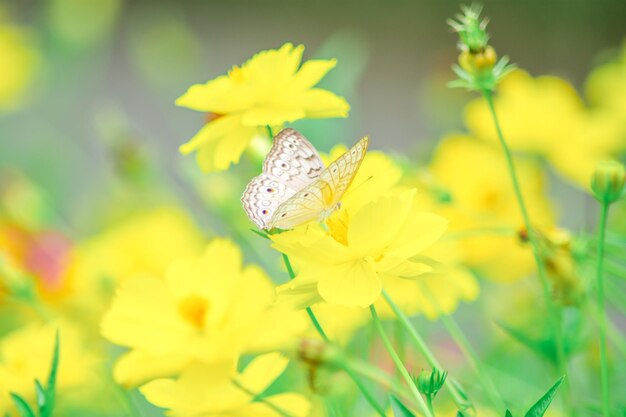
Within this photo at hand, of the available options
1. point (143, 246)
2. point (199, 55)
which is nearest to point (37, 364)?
point (143, 246)

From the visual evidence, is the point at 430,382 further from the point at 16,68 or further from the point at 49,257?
the point at 16,68

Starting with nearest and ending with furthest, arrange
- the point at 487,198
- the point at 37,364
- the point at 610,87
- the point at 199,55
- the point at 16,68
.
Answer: the point at 37,364 < the point at 487,198 < the point at 610,87 < the point at 16,68 < the point at 199,55

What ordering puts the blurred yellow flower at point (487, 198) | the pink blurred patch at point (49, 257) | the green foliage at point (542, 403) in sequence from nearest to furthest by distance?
the green foliage at point (542, 403)
the blurred yellow flower at point (487, 198)
the pink blurred patch at point (49, 257)

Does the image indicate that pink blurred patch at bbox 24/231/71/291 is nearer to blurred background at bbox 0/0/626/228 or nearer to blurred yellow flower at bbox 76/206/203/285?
blurred yellow flower at bbox 76/206/203/285

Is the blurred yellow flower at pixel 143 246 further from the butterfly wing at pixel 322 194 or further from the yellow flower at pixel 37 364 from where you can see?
the butterfly wing at pixel 322 194

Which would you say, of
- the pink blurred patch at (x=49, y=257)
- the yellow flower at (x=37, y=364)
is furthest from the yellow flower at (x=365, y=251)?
the pink blurred patch at (x=49, y=257)

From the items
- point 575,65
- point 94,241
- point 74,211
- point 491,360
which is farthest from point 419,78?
point 491,360

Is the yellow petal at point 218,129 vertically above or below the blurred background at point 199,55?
below
